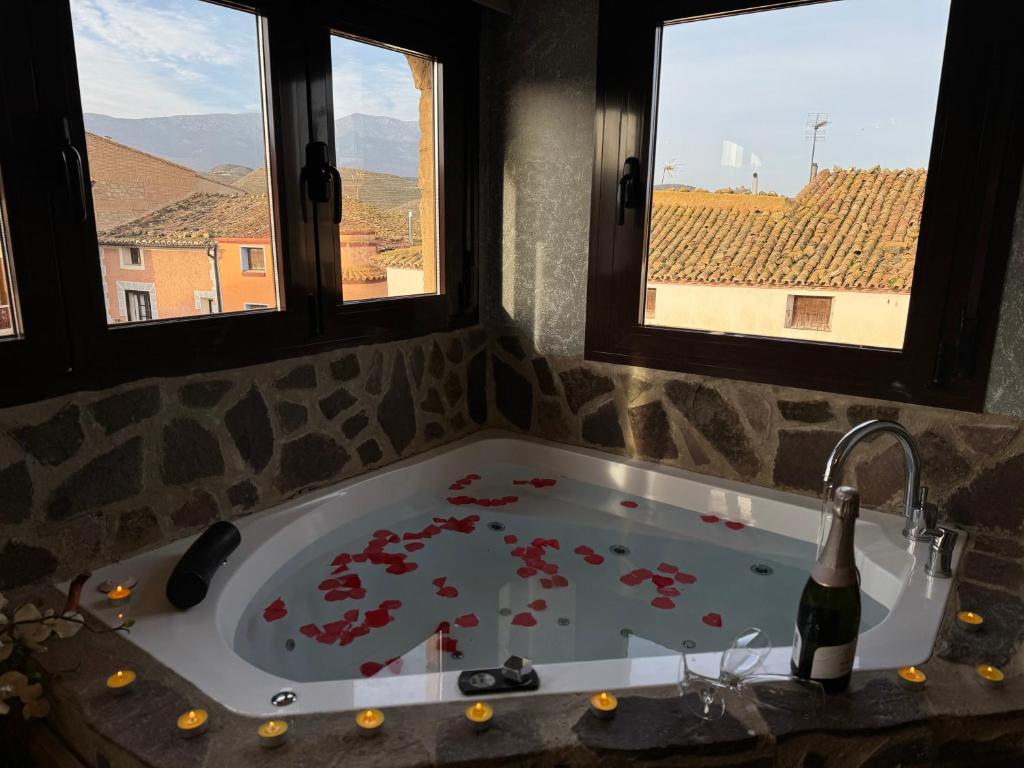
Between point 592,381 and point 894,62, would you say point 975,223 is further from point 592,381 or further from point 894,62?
point 592,381

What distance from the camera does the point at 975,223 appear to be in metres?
1.88

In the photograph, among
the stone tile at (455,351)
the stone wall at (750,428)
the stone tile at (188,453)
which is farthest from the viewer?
the stone tile at (455,351)

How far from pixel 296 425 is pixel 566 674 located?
47.6 inches

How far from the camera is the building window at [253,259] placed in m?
1.98

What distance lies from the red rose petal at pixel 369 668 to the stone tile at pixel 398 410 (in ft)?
3.27

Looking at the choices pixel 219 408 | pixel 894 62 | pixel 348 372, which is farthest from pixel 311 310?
pixel 894 62

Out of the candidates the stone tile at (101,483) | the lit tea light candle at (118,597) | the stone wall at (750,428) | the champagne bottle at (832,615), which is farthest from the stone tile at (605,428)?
the lit tea light candle at (118,597)

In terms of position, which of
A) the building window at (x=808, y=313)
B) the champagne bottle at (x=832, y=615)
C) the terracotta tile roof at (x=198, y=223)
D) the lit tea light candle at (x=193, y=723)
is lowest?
the lit tea light candle at (x=193, y=723)

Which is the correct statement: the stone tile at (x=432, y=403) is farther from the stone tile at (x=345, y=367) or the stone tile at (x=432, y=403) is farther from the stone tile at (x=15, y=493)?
the stone tile at (x=15, y=493)

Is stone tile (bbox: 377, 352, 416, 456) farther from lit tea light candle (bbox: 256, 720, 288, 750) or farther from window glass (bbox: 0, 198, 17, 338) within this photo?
lit tea light candle (bbox: 256, 720, 288, 750)

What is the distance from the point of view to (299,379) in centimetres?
213

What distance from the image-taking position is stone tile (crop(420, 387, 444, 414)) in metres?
2.60

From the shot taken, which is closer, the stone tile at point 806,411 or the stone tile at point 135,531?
the stone tile at point 135,531

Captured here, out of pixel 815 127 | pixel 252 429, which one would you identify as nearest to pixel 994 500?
pixel 815 127
